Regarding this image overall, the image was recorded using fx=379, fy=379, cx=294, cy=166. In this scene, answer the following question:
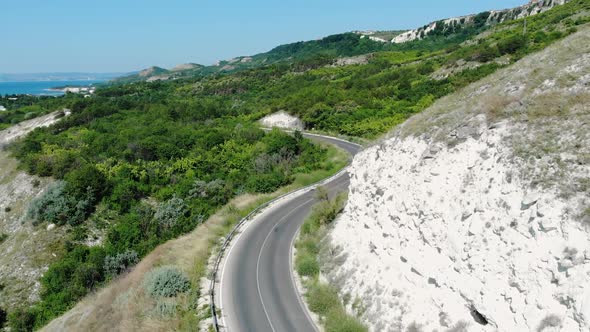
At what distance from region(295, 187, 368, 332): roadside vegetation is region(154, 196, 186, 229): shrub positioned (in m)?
17.4

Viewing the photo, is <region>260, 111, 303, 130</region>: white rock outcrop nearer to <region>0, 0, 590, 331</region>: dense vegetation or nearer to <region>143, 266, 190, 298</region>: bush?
<region>0, 0, 590, 331</region>: dense vegetation

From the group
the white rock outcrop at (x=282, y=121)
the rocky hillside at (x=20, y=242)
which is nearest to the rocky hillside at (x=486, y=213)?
the rocky hillside at (x=20, y=242)

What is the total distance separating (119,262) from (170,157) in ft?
76.7

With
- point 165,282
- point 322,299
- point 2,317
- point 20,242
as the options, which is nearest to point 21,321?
point 2,317

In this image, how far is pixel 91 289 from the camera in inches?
1318

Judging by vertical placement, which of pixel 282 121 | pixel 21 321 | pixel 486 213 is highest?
pixel 486 213

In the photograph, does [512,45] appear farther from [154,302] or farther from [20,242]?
[20,242]

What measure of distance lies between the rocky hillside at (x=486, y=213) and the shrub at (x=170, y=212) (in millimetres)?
23536

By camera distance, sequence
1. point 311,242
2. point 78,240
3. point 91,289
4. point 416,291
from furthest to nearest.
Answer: point 78,240 < point 91,289 < point 311,242 < point 416,291

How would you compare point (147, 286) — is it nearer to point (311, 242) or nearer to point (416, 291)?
point (311, 242)

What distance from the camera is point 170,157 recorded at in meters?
57.1

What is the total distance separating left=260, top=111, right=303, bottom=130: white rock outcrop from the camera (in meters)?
78.2

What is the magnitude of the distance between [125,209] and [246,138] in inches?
934

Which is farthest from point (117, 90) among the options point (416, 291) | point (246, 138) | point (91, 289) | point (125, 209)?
point (416, 291)
